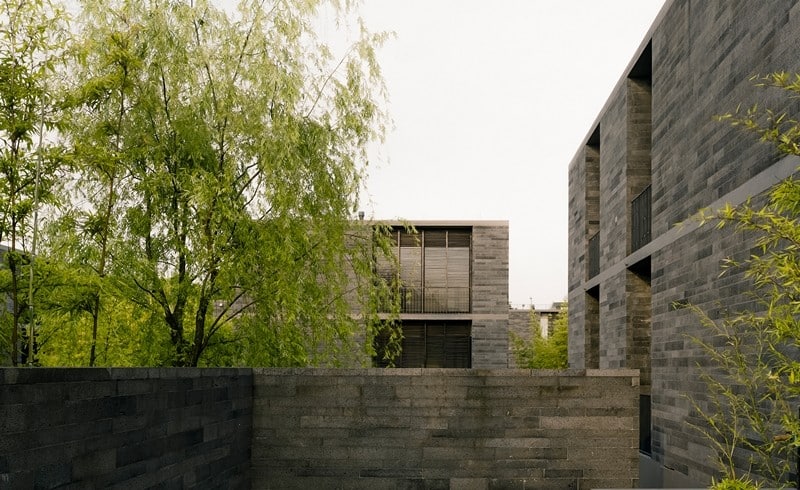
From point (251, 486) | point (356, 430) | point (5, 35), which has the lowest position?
point (251, 486)

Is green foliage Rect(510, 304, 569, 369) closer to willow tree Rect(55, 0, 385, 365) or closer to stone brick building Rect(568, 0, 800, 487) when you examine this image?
stone brick building Rect(568, 0, 800, 487)

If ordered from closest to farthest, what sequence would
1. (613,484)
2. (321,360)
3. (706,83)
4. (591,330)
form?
(613,484), (706,83), (321,360), (591,330)

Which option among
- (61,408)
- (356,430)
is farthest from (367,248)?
(61,408)

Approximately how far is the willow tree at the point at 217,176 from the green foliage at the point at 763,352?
4.83 metres

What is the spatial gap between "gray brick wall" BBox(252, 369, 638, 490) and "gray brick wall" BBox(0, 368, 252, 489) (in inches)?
22.6

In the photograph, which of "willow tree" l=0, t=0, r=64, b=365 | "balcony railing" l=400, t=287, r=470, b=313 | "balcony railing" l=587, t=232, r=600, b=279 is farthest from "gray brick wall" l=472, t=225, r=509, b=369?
"willow tree" l=0, t=0, r=64, b=365

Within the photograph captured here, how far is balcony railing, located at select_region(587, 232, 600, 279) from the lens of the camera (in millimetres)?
16312

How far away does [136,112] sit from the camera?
30.6ft

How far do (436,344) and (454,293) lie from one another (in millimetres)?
1535

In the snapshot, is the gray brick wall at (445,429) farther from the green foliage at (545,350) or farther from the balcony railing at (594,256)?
the green foliage at (545,350)

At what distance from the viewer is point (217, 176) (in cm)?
948

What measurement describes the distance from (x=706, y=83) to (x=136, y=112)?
6.76m

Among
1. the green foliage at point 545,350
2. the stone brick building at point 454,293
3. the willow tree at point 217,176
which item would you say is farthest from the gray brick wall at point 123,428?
the green foliage at point 545,350

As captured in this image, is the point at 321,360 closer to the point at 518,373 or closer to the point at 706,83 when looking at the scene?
the point at 518,373
